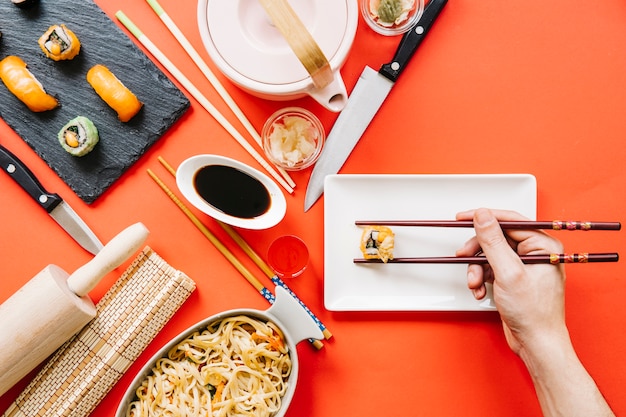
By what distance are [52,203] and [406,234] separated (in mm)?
1121

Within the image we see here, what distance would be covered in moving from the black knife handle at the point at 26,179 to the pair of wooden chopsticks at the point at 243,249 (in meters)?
0.32

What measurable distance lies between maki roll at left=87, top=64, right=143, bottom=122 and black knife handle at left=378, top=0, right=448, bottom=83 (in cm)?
79

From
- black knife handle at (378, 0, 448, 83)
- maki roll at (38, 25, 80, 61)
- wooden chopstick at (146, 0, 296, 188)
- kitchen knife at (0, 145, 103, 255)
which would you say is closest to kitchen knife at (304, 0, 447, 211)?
black knife handle at (378, 0, 448, 83)

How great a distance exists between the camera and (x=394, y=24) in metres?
1.74

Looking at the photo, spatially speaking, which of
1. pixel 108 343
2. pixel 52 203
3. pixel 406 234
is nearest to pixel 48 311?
pixel 108 343

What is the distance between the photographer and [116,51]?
1731 millimetres

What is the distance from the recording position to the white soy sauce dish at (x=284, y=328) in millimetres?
1509

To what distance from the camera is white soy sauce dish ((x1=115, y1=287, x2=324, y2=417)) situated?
1.51m

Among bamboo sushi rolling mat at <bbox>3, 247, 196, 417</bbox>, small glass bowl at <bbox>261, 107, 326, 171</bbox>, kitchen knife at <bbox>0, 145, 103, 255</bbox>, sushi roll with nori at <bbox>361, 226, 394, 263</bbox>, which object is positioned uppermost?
kitchen knife at <bbox>0, 145, 103, 255</bbox>

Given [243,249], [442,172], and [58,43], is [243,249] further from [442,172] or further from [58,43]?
[58,43]

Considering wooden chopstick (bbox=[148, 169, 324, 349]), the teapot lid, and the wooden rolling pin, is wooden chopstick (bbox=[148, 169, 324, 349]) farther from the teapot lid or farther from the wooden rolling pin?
the teapot lid

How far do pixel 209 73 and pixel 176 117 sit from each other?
176 millimetres

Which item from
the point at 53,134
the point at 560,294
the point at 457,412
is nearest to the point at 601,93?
the point at 560,294

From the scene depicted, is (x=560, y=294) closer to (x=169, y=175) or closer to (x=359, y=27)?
(x=359, y=27)
